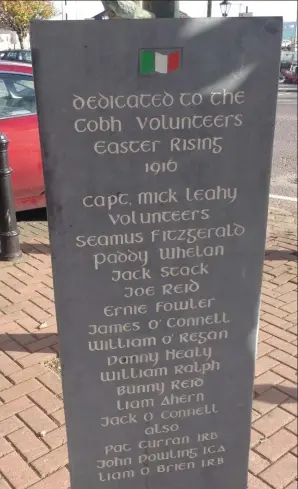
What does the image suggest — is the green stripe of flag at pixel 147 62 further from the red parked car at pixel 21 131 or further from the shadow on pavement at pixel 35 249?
the red parked car at pixel 21 131

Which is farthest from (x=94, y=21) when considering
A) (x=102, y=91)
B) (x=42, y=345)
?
(x=42, y=345)

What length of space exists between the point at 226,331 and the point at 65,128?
855 mm

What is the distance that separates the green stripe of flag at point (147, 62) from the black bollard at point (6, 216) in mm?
2831

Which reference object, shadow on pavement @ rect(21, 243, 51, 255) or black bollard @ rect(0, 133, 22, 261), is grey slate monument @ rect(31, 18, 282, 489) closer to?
black bollard @ rect(0, 133, 22, 261)

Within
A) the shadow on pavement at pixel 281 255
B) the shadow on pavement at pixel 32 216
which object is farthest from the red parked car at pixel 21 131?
the shadow on pavement at pixel 281 255

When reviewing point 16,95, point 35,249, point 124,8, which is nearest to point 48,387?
point 35,249

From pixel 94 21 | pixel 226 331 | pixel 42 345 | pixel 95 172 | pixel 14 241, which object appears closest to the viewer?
pixel 94 21

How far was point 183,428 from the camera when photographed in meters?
1.85

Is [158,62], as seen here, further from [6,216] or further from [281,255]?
[281,255]

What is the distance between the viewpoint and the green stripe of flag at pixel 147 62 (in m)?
1.35

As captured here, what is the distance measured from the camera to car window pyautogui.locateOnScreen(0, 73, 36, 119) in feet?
16.1

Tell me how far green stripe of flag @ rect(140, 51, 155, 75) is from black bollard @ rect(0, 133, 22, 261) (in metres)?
2.83

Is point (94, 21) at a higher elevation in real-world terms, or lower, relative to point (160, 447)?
higher

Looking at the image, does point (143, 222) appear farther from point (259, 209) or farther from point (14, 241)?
point (14, 241)
